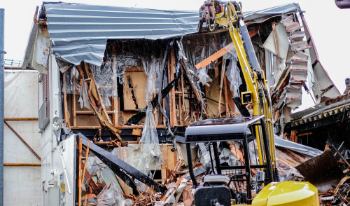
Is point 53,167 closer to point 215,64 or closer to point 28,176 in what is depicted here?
point 28,176

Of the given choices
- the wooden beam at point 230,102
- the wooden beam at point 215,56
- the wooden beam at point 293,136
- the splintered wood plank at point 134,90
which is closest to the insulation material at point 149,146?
the splintered wood plank at point 134,90

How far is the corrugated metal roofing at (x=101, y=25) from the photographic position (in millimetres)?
13172

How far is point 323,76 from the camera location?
14.7 meters

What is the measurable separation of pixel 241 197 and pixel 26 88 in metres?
15.3

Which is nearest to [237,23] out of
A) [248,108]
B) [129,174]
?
[248,108]

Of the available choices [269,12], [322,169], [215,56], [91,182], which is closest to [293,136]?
[322,169]

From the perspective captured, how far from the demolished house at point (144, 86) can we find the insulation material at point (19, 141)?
3092mm

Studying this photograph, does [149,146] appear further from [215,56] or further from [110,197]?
[215,56]

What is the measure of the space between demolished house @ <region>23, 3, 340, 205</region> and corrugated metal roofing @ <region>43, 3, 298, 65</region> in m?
0.03

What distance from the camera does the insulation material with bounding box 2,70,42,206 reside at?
61.4 ft

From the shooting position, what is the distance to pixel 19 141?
19.1 meters

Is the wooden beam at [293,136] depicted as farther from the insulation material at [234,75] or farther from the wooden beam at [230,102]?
the insulation material at [234,75]

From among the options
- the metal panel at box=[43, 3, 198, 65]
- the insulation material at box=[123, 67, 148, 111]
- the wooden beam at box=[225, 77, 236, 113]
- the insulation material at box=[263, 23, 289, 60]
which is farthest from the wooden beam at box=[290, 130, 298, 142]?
the insulation material at box=[123, 67, 148, 111]

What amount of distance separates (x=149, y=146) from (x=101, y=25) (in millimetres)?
4272
